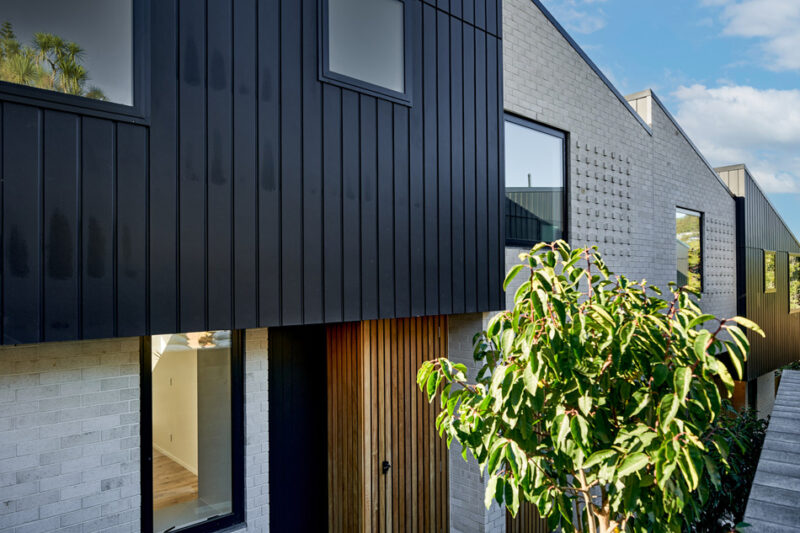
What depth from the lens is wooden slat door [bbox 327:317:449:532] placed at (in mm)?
4598

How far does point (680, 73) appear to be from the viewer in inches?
2399

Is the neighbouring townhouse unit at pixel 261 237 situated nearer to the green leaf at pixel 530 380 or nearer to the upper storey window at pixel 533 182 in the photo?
the upper storey window at pixel 533 182

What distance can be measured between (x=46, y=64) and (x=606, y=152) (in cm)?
628

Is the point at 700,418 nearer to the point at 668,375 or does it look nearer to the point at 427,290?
the point at 668,375

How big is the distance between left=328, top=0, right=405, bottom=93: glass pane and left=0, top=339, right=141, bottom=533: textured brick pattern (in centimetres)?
258

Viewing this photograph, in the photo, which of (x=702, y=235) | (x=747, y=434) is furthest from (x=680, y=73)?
(x=747, y=434)

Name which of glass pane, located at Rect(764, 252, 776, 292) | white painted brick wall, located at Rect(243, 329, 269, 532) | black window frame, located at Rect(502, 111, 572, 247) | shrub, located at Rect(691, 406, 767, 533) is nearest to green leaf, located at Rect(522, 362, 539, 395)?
white painted brick wall, located at Rect(243, 329, 269, 532)

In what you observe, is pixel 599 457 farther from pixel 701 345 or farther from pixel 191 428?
pixel 191 428

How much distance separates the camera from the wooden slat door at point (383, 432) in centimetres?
460

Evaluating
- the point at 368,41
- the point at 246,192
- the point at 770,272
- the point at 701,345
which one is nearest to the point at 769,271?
the point at 770,272

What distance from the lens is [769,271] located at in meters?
13.1

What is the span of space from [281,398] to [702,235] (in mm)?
9151

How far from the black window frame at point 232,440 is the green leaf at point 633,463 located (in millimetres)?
3024

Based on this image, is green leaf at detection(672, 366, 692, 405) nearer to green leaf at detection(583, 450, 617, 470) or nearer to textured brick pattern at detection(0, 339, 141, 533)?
green leaf at detection(583, 450, 617, 470)
